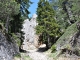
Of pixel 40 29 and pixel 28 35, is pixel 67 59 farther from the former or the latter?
pixel 28 35

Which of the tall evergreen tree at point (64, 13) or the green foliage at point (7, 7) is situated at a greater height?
the green foliage at point (7, 7)

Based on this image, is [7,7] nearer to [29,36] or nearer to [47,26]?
[47,26]

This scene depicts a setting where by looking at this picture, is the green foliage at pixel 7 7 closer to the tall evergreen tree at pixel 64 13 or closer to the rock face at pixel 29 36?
the tall evergreen tree at pixel 64 13

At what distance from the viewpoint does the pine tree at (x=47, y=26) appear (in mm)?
28141

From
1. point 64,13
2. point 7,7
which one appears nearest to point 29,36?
point 64,13

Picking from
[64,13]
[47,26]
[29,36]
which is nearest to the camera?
[47,26]

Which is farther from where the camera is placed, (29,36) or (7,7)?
(29,36)

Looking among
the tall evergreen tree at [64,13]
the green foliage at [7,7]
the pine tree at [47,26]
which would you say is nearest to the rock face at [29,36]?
the tall evergreen tree at [64,13]

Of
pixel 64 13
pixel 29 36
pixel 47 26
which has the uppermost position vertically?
pixel 64 13

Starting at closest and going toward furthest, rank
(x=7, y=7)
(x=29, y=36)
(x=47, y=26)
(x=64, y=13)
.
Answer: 1. (x=7, y=7)
2. (x=47, y=26)
3. (x=64, y=13)
4. (x=29, y=36)

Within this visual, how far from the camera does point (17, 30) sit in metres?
25.3

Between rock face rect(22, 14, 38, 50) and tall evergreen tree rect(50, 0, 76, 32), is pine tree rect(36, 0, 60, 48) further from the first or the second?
rock face rect(22, 14, 38, 50)

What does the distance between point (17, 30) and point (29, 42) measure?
44.7ft

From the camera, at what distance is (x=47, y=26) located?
1131 inches
